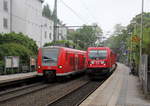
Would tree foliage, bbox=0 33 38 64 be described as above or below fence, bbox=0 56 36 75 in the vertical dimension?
above

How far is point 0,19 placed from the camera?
4309 centimetres

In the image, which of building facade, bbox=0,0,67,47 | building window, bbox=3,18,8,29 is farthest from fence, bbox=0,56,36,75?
building window, bbox=3,18,8,29

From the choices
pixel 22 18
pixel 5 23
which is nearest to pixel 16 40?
pixel 5 23

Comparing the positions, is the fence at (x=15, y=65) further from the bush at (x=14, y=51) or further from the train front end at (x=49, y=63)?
the train front end at (x=49, y=63)

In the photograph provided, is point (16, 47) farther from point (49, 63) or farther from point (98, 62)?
point (98, 62)

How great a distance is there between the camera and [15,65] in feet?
83.8

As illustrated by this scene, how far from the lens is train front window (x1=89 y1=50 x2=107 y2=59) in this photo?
981 inches

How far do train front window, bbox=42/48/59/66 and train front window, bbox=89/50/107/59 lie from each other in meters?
4.48

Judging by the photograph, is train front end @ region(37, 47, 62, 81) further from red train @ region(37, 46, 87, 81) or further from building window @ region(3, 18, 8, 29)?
building window @ region(3, 18, 8, 29)

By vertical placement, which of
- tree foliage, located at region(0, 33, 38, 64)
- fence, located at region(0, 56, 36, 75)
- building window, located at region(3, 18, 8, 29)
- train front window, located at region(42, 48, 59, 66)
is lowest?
fence, located at region(0, 56, 36, 75)

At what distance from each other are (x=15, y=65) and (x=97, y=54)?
7.33 meters

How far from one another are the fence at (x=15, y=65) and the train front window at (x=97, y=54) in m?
6.55

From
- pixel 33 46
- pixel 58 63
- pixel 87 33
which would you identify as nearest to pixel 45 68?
pixel 58 63

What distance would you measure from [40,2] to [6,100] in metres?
44.0
